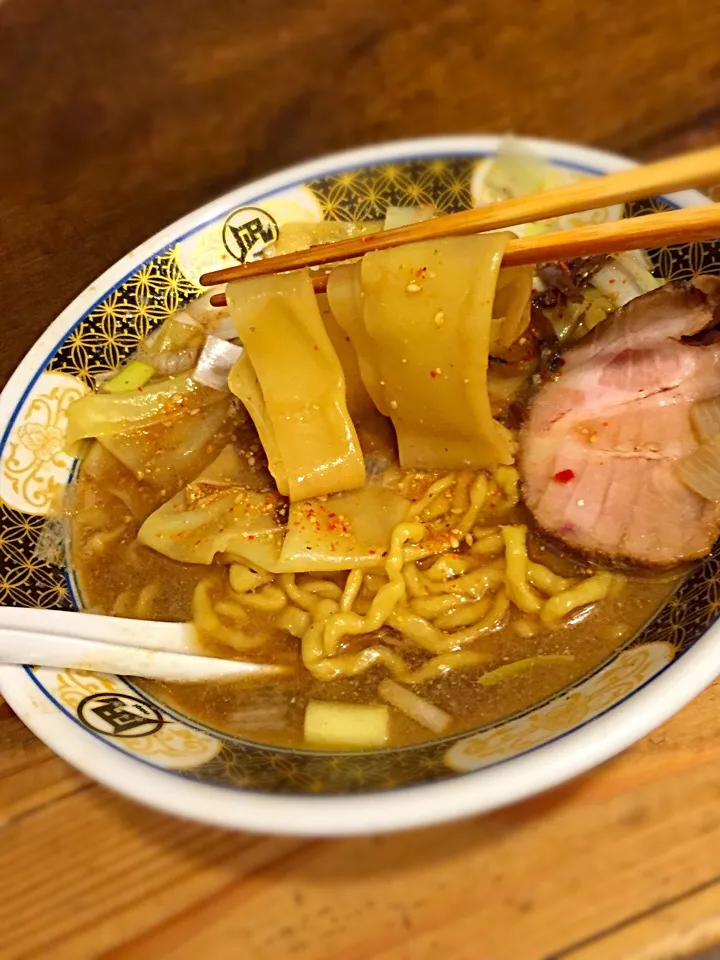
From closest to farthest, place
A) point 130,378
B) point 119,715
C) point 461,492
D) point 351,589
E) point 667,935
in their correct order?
point 667,935 < point 119,715 < point 351,589 < point 461,492 < point 130,378

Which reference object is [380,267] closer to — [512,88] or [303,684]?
[303,684]

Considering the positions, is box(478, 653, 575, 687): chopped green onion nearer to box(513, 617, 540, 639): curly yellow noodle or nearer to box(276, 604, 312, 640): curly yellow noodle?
box(513, 617, 540, 639): curly yellow noodle

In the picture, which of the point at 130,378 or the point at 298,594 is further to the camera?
the point at 130,378

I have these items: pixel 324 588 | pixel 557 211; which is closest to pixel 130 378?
pixel 324 588

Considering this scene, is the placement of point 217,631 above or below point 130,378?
below

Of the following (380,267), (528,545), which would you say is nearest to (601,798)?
(528,545)

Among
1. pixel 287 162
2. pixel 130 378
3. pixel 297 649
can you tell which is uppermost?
pixel 287 162

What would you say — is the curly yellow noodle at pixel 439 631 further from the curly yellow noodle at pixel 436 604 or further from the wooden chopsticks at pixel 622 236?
the wooden chopsticks at pixel 622 236

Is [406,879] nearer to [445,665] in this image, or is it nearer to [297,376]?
[445,665]
